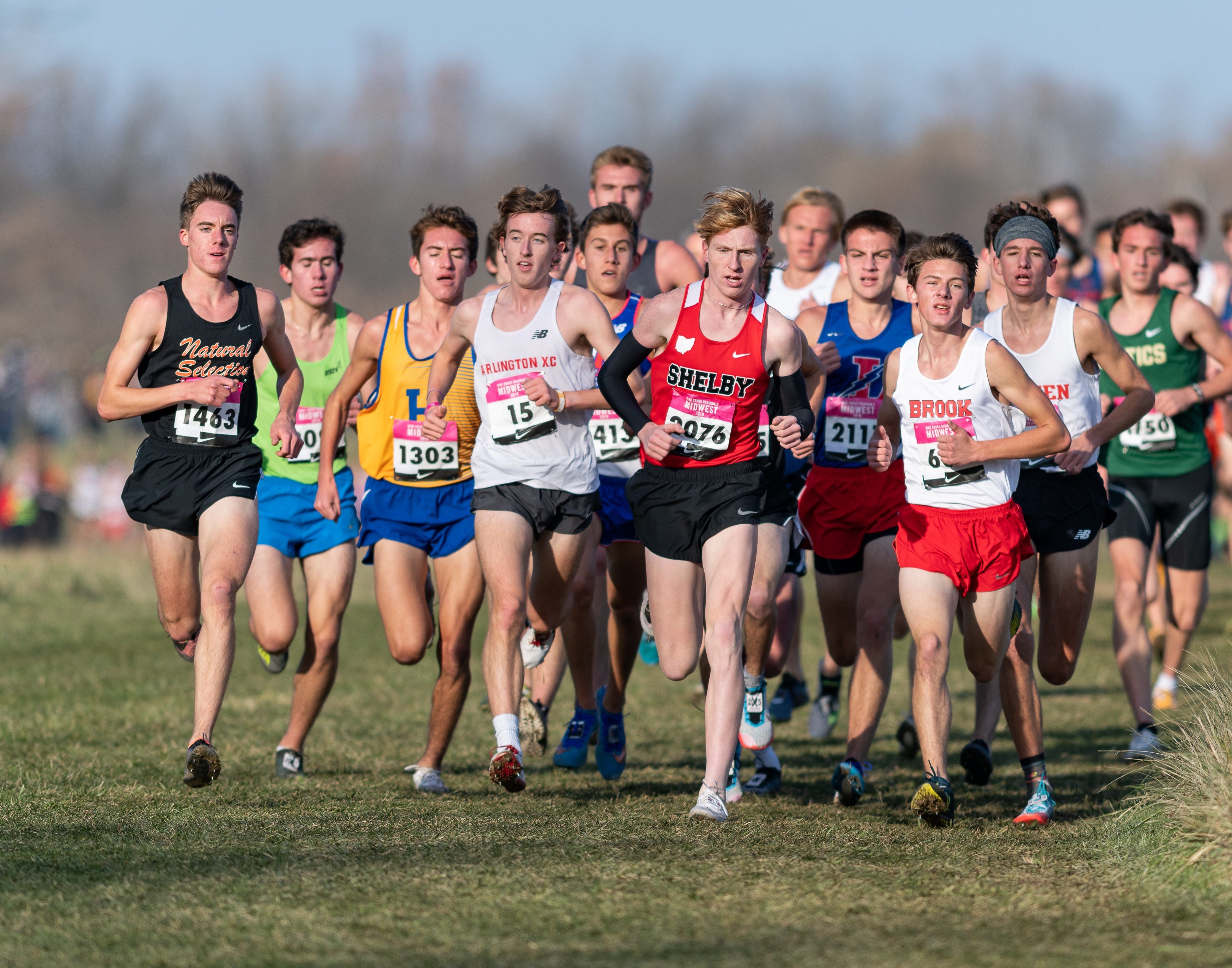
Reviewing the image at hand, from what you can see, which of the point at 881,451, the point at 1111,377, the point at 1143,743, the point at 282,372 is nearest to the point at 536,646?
the point at 282,372

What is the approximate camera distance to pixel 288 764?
23.6 feet

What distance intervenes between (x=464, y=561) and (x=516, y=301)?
46.6 inches

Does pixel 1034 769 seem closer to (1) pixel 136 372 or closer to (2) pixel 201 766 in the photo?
(2) pixel 201 766

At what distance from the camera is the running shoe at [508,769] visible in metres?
6.08

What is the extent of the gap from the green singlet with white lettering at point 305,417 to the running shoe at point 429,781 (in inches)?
57.1

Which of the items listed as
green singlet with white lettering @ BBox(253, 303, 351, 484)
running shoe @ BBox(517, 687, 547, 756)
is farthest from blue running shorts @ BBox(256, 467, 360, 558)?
running shoe @ BBox(517, 687, 547, 756)

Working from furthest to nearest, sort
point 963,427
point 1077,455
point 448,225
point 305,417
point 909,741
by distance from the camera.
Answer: point 909,741 < point 305,417 < point 448,225 < point 1077,455 < point 963,427

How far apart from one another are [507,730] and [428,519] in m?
1.22

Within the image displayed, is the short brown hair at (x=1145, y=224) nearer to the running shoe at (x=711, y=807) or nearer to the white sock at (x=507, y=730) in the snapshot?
the running shoe at (x=711, y=807)

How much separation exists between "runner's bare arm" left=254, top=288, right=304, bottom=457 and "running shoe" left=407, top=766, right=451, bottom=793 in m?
1.51

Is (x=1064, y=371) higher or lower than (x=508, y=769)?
higher

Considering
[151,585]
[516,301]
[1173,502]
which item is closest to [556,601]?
[516,301]

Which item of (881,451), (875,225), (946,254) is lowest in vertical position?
(881,451)

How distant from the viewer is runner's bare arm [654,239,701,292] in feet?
27.2
